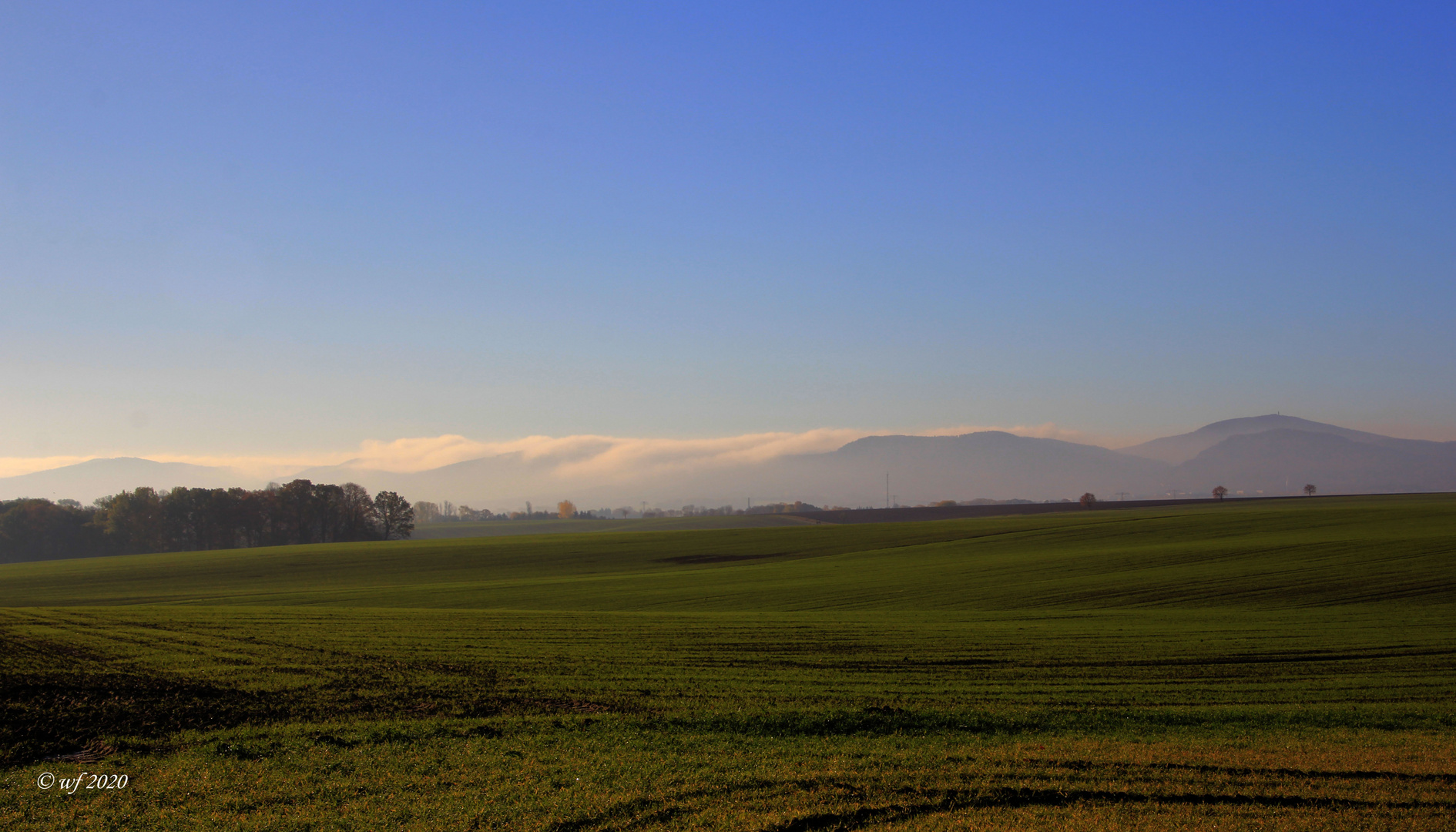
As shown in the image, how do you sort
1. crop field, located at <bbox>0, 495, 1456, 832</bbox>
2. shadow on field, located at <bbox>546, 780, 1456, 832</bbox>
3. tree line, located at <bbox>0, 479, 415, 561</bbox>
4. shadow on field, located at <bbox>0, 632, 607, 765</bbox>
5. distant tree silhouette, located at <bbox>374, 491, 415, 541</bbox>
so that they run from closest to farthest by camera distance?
shadow on field, located at <bbox>546, 780, 1456, 832</bbox> → crop field, located at <bbox>0, 495, 1456, 832</bbox> → shadow on field, located at <bbox>0, 632, 607, 765</bbox> → tree line, located at <bbox>0, 479, 415, 561</bbox> → distant tree silhouette, located at <bbox>374, 491, 415, 541</bbox>

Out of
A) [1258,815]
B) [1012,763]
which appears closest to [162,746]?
[1012,763]

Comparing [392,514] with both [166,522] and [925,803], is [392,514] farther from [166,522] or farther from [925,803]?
[925,803]

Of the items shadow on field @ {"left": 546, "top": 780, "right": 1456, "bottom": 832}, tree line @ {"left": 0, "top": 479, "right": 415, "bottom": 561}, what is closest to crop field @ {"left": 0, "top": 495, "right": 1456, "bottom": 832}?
shadow on field @ {"left": 546, "top": 780, "right": 1456, "bottom": 832}

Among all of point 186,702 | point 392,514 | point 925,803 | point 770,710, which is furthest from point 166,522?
point 925,803

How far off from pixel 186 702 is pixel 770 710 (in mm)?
11651

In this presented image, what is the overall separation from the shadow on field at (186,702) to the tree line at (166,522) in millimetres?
105899

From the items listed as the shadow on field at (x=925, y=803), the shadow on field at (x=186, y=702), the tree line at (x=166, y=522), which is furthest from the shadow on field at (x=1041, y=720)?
the tree line at (x=166, y=522)

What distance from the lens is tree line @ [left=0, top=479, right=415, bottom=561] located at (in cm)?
10931

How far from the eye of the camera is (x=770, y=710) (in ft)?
54.2

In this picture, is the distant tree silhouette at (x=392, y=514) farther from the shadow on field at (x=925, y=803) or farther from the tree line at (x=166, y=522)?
the shadow on field at (x=925, y=803)

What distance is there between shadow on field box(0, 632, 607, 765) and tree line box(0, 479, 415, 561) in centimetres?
10590

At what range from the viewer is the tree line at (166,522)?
359 feet

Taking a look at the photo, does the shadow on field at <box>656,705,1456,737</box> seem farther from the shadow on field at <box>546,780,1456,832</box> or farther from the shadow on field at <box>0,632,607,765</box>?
the shadow on field at <box>546,780,1456,832</box>

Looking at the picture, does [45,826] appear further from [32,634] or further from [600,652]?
[32,634]
